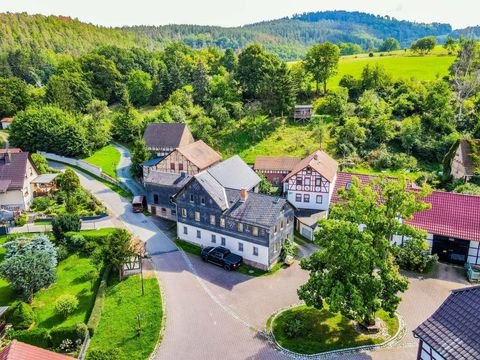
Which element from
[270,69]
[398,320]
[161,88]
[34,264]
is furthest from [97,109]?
[398,320]

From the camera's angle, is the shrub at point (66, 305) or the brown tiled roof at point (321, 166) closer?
the shrub at point (66, 305)

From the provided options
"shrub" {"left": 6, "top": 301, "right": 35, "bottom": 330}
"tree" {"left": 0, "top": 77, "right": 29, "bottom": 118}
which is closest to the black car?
"shrub" {"left": 6, "top": 301, "right": 35, "bottom": 330}

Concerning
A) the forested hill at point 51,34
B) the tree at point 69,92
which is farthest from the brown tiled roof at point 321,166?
the forested hill at point 51,34

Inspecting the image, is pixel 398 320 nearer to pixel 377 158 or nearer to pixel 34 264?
pixel 34 264

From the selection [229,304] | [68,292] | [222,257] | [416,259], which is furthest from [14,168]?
[416,259]

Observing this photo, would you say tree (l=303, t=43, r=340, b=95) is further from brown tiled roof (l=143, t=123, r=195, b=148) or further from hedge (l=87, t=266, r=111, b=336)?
hedge (l=87, t=266, r=111, b=336)

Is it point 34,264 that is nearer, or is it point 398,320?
point 398,320

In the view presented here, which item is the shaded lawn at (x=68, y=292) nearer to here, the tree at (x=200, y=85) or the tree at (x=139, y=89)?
the tree at (x=200, y=85)
